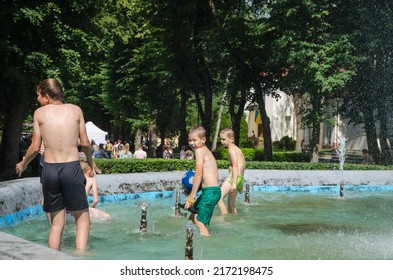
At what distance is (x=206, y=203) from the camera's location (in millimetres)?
8961

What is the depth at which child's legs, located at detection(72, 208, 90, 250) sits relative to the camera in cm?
673

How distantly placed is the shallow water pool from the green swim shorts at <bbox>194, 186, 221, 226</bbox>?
377 mm

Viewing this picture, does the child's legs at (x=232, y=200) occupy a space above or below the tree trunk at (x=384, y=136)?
below

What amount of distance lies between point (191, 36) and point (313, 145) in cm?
864

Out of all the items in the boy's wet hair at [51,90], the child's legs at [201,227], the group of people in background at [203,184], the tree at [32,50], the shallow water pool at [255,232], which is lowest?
the shallow water pool at [255,232]

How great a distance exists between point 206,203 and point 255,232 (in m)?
1.86

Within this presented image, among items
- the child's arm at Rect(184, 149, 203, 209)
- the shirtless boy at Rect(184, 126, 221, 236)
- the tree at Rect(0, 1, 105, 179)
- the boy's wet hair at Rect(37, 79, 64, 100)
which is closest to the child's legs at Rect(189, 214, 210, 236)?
the shirtless boy at Rect(184, 126, 221, 236)

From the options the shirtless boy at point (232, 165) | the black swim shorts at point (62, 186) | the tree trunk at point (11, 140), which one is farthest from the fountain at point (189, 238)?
the tree trunk at point (11, 140)

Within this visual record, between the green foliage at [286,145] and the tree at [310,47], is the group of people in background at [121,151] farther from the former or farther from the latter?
the green foliage at [286,145]

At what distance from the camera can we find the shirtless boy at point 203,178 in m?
8.76

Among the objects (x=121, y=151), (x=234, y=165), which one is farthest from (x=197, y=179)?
(x=121, y=151)

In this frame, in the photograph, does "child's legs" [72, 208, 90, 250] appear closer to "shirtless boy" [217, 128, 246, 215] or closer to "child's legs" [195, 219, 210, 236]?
"child's legs" [195, 219, 210, 236]

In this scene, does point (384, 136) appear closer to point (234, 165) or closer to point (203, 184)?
point (234, 165)
